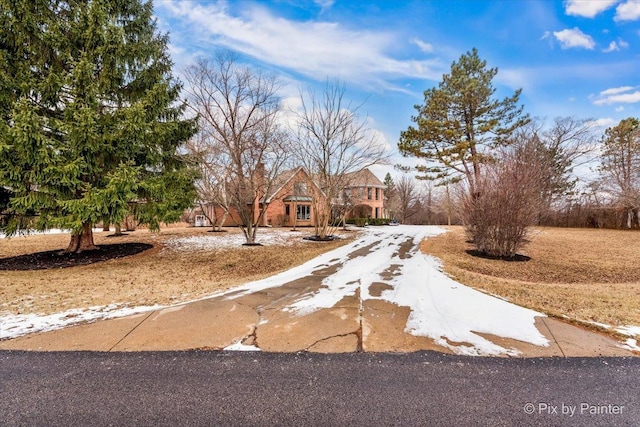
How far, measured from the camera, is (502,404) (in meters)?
2.16

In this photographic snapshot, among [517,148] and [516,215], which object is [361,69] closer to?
[517,148]

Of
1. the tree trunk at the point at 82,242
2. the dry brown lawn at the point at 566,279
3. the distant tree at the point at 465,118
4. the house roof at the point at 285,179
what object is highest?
the distant tree at the point at 465,118

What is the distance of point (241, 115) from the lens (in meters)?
12.6

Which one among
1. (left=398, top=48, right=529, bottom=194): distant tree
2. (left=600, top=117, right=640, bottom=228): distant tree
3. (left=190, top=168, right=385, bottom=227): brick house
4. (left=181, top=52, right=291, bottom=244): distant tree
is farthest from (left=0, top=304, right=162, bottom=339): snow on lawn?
(left=600, top=117, right=640, bottom=228): distant tree

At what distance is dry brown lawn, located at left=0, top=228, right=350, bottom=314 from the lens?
190 inches

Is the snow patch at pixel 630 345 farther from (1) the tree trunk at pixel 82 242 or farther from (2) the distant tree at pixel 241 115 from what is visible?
(1) the tree trunk at pixel 82 242

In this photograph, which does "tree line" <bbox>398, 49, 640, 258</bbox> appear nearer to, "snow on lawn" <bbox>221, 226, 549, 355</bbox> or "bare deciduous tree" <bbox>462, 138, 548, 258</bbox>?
"bare deciduous tree" <bbox>462, 138, 548, 258</bbox>

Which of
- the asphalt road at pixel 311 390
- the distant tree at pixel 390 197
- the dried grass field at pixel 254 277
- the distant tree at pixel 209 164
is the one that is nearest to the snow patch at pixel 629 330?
the dried grass field at pixel 254 277

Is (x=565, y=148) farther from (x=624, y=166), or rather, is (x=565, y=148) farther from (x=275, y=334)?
(x=275, y=334)

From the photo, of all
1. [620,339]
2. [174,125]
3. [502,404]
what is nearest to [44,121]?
[174,125]

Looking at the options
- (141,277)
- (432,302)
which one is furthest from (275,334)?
(141,277)

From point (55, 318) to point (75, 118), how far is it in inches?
236

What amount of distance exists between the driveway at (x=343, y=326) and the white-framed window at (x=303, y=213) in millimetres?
20690

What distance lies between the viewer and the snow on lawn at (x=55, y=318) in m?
3.58
